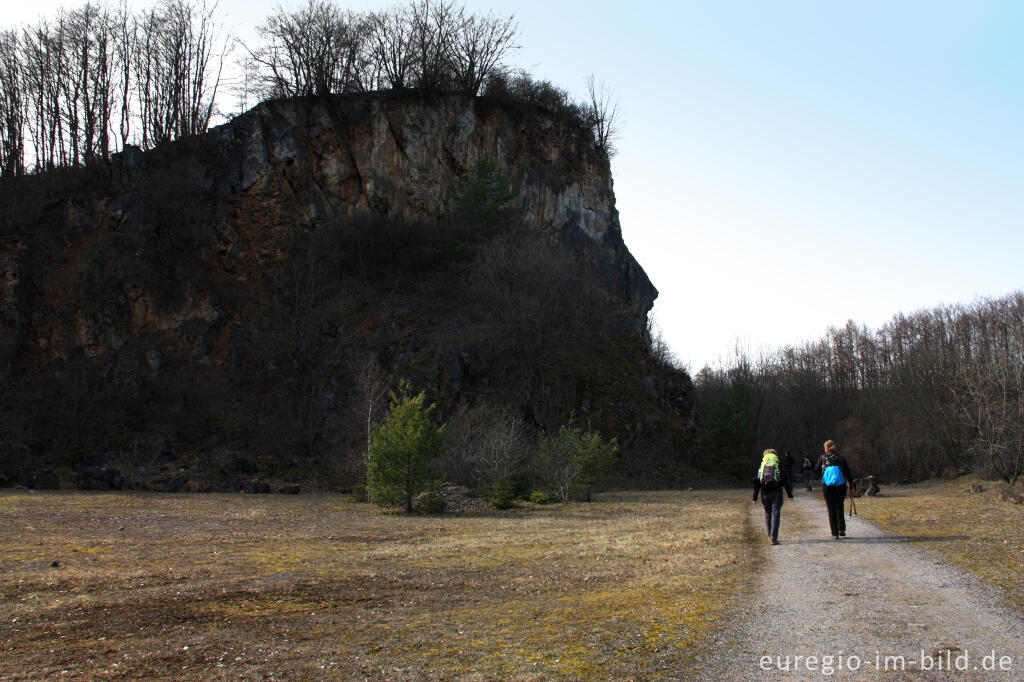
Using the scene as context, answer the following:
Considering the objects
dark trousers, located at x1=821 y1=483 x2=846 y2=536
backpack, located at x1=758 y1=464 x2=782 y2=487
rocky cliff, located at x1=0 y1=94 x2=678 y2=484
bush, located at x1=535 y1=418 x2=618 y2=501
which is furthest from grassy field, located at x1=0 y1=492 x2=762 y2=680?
rocky cliff, located at x1=0 y1=94 x2=678 y2=484

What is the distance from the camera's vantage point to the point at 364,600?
25.0 ft

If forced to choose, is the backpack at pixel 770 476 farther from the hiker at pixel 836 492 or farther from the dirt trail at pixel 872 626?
the dirt trail at pixel 872 626

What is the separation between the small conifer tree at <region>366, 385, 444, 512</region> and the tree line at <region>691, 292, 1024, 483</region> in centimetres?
2369

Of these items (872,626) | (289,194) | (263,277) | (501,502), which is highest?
(289,194)

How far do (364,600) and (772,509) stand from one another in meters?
6.68

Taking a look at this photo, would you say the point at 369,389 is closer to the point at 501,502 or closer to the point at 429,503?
the point at 501,502

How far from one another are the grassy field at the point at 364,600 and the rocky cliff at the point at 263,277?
22.8m

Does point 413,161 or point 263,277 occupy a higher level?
point 413,161

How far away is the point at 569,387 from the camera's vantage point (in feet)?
137

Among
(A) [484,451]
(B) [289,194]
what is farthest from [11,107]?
(A) [484,451]

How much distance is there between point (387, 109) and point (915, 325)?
161ft

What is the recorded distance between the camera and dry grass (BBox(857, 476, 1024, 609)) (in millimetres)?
7840

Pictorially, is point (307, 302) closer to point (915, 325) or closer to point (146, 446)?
point (146, 446)

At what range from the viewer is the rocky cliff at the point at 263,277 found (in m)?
36.9
